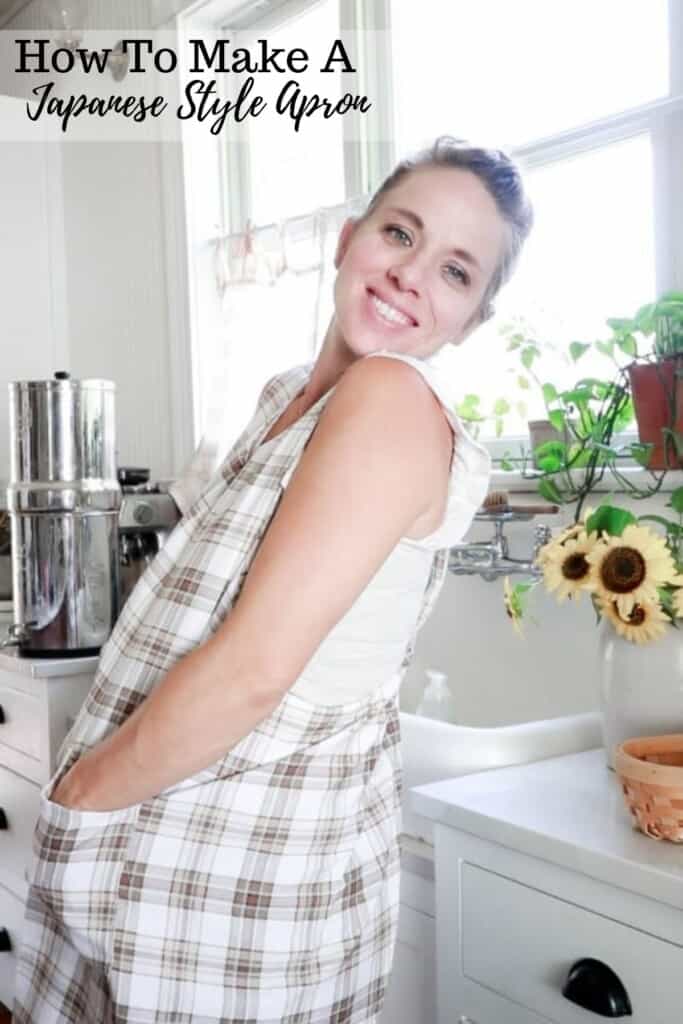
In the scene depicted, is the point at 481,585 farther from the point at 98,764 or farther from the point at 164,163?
the point at 164,163

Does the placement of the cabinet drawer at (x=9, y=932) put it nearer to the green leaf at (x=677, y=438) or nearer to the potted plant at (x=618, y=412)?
the potted plant at (x=618, y=412)

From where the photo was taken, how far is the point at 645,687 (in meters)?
1.16

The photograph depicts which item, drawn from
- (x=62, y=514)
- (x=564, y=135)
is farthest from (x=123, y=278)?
(x=564, y=135)

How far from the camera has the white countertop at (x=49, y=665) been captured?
193cm

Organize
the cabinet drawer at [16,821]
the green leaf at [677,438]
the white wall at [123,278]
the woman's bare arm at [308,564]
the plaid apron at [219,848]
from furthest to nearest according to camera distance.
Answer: the white wall at [123,278] < the cabinet drawer at [16,821] < the green leaf at [677,438] < the plaid apron at [219,848] < the woman's bare arm at [308,564]

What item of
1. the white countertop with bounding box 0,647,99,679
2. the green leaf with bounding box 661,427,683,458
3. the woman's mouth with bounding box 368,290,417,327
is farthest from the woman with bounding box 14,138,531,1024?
the white countertop with bounding box 0,647,99,679

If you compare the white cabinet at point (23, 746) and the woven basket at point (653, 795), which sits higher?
the woven basket at point (653, 795)

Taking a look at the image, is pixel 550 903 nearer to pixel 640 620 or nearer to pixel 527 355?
pixel 640 620

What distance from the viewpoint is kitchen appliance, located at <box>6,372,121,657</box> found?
199 cm

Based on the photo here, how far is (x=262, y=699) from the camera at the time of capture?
831 mm

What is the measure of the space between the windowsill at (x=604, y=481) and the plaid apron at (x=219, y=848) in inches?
25.5

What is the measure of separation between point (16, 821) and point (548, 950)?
140cm

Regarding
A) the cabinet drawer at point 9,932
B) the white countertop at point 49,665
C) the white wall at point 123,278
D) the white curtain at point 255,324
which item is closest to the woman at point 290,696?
the white countertop at point 49,665

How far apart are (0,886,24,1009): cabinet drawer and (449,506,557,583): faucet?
1.11 meters
